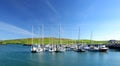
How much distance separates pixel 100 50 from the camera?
96062mm

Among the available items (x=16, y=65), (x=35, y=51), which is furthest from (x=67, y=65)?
(x=35, y=51)

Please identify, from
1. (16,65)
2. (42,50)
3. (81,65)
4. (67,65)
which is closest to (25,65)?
(16,65)

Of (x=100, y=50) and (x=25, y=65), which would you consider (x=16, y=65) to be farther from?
(x=100, y=50)

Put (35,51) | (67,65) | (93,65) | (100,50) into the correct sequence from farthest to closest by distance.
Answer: (100,50)
(35,51)
(93,65)
(67,65)

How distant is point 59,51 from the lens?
8406cm

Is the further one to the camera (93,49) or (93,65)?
(93,49)

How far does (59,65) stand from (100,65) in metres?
12.0

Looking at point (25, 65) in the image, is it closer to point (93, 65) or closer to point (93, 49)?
point (93, 65)

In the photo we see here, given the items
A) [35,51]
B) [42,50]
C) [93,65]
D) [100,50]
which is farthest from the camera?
[100,50]

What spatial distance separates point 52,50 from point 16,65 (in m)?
36.3

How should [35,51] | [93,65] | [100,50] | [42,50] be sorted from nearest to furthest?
[93,65] < [35,51] < [42,50] < [100,50]

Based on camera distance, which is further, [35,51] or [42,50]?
[42,50]

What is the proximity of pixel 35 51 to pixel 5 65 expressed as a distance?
3329 centimetres

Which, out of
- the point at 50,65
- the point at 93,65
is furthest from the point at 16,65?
the point at 93,65
